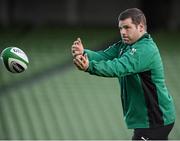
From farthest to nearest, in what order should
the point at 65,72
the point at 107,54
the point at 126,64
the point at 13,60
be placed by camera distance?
the point at 65,72 → the point at 107,54 → the point at 13,60 → the point at 126,64

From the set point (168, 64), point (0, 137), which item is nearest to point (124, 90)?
point (0, 137)

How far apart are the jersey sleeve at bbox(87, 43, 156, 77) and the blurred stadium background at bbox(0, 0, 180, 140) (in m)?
3.34

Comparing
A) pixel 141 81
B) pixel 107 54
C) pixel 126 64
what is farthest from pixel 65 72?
pixel 126 64

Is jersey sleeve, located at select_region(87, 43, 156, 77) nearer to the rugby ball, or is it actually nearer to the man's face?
the man's face

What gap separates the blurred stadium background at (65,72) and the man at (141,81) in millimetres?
3022

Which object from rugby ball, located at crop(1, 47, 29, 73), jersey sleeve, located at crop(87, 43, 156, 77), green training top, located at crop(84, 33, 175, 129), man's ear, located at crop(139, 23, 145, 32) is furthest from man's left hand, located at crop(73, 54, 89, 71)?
rugby ball, located at crop(1, 47, 29, 73)

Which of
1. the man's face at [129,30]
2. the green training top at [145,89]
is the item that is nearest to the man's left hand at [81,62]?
the green training top at [145,89]

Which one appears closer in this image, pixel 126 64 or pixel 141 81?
pixel 126 64

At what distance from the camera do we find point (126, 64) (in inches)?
154

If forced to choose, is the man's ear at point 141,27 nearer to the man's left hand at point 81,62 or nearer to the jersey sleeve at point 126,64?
the jersey sleeve at point 126,64

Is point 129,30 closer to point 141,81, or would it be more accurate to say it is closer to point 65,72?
point 141,81

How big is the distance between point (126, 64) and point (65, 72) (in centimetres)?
669

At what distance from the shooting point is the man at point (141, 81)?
13.2ft

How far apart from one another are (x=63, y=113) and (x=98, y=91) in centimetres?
129
